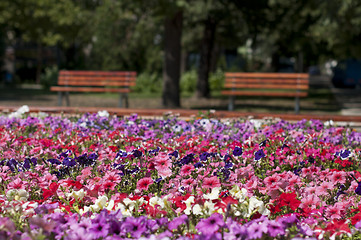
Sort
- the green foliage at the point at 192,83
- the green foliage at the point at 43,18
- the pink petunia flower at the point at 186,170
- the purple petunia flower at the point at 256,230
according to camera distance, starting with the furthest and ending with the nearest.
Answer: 1. the green foliage at the point at 43,18
2. the green foliage at the point at 192,83
3. the pink petunia flower at the point at 186,170
4. the purple petunia flower at the point at 256,230

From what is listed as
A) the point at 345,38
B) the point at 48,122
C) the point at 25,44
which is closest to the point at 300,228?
the point at 48,122

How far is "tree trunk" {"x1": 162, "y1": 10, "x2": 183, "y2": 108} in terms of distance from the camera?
13648mm

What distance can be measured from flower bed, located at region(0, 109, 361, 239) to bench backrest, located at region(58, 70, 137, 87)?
6306 mm

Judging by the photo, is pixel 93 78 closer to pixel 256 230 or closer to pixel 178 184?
pixel 178 184

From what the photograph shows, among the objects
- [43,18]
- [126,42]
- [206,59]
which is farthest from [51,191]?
[43,18]

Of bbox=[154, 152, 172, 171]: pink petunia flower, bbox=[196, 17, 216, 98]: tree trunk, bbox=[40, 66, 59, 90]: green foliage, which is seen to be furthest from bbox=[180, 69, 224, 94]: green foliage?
Result: bbox=[154, 152, 172, 171]: pink petunia flower

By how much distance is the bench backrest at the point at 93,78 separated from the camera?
Result: 41.0ft

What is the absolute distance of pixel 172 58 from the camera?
45.1ft

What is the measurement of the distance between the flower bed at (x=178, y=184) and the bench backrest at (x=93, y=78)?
20.7ft

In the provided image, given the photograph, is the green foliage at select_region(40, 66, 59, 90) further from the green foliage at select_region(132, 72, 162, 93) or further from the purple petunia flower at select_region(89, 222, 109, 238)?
the purple petunia flower at select_region(89, 222, 109, 238)

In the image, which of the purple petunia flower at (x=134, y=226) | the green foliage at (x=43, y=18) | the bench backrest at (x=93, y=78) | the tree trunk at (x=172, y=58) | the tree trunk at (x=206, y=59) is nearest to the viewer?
the purple petunia flower at (x=134, y=226)

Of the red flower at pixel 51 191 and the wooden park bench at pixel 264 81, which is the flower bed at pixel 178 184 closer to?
the red flower at pixel 51 191

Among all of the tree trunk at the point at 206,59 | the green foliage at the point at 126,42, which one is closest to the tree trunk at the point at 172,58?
the tree trunk at the point at 206,59

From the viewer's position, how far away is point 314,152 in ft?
14.6
